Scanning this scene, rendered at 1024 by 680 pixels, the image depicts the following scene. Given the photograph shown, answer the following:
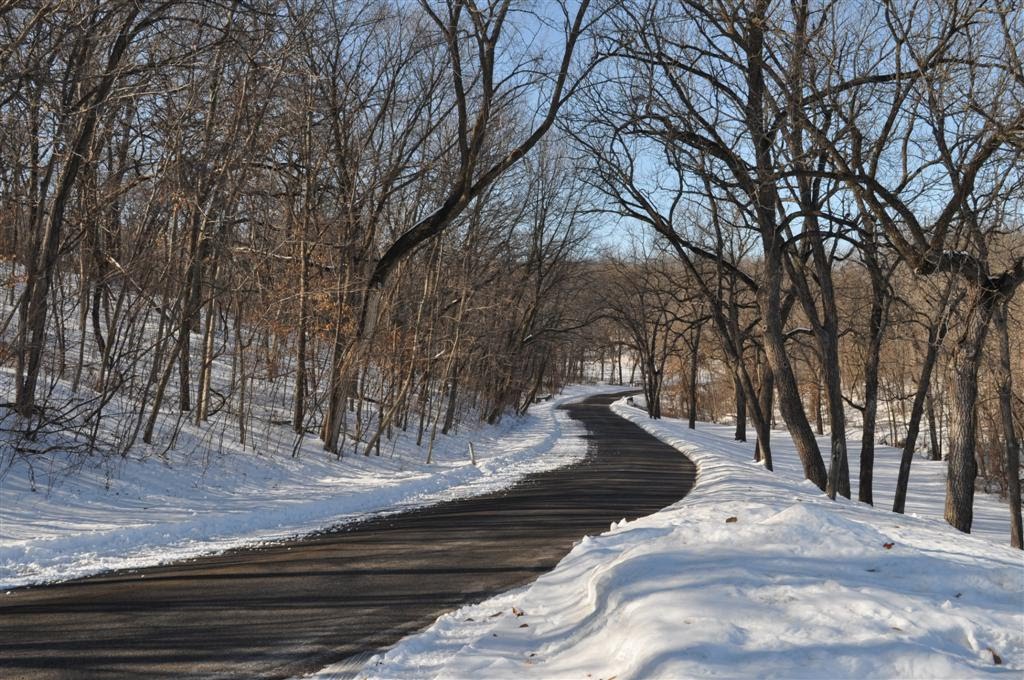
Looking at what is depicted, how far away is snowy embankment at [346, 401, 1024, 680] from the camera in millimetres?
4523

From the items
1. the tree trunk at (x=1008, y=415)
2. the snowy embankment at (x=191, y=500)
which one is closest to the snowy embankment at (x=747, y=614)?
the snowy embankment at (x=191, y=500)

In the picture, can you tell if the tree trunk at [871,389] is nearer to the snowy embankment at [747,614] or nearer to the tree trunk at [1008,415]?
the tree trunk at [1008,415]

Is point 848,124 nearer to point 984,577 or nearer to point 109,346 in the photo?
point 984,577

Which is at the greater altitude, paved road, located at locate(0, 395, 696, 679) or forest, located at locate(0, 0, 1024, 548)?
forest, located at locate(0, 0, 1024, 548)

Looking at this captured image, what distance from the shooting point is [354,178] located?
17.9 m

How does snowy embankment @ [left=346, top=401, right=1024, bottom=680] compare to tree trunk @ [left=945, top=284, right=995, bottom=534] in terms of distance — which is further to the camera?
tree trunk @ [left=945, top=284, right=995, bottom=534]

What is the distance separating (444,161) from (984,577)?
1796 cm

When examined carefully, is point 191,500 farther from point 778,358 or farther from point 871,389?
point 871,389

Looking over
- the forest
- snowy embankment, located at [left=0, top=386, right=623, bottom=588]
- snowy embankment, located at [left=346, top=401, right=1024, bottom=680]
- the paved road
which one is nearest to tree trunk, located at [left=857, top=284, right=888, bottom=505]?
the forest

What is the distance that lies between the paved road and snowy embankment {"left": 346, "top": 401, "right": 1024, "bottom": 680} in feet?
1.85

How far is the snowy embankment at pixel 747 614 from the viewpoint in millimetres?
4523

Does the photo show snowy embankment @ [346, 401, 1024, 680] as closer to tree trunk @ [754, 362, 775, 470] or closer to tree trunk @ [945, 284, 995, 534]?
tree trunk @ [945, 284, 995, 534]

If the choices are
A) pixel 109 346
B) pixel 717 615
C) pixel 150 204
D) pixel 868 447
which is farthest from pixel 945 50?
pixel 109 346

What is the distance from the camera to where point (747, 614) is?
5156 mm
